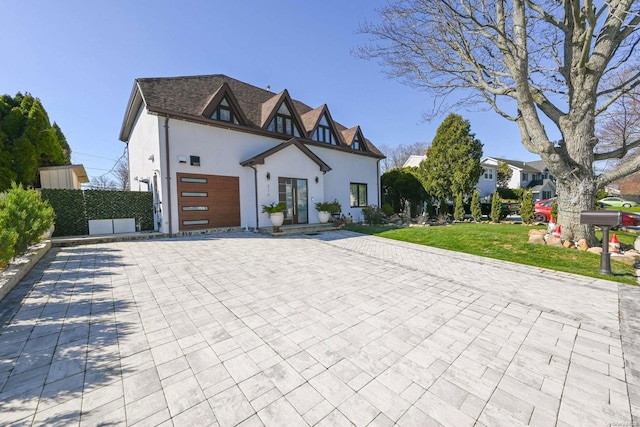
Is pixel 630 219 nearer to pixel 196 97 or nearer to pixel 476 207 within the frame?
pixel 476 207

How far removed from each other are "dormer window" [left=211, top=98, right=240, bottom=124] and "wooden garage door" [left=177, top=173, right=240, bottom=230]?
2775 mm

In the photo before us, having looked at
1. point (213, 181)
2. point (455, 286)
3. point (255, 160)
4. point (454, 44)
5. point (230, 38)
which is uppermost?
point (230, 38)

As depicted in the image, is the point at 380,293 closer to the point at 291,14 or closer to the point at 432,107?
the point at 432,107

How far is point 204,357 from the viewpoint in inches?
103

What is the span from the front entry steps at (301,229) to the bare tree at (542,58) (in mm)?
7868

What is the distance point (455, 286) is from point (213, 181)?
33.7 ft

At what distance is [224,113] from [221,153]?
2024mm

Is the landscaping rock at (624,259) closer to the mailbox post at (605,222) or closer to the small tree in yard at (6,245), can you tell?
the mailbox post at (605,222)

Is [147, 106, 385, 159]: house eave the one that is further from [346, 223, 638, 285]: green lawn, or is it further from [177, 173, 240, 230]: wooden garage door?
[346, 223, 638, 285]: green lawn

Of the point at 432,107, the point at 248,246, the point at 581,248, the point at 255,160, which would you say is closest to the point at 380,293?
the point at 248,246

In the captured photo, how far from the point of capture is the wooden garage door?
1061cm

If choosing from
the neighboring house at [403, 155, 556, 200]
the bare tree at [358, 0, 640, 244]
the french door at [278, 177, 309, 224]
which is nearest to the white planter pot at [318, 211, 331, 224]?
the french door at [278, 177, 309, 224]

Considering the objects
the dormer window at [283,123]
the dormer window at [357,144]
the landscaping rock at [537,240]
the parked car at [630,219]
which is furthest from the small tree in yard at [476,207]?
the dormer window at [283,123]

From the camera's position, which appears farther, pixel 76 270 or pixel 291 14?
pixel 291 14
